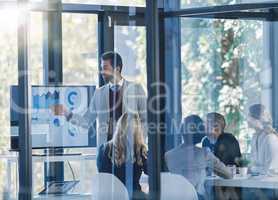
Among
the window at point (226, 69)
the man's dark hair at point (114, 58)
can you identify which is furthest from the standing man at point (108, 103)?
the window at point (226, 69)

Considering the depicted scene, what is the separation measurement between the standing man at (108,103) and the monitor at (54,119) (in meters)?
0.04

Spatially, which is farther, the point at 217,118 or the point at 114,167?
the point at 217,118

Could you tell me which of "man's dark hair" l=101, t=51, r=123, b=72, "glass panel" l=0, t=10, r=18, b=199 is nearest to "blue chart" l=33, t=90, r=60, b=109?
"glass panel" l=0, t=10, r=18, b=199

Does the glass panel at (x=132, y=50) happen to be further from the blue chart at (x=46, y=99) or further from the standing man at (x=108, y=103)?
the blue chart at (x=46, y=99)

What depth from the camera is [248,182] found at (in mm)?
6109

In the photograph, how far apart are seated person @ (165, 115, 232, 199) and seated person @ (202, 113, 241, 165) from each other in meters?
0.05

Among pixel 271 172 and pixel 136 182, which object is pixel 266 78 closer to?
pixel 271 172

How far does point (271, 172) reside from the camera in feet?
20.4

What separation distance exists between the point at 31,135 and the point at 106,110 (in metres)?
0.62

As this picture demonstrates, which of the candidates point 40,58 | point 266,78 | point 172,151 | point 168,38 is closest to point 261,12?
point 266,78

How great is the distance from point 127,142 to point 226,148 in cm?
83

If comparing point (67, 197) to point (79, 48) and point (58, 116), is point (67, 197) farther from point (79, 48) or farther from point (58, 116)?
point (79, 48)

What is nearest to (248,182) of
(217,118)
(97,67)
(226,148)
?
(226,148)

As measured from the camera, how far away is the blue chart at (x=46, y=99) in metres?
6.07
